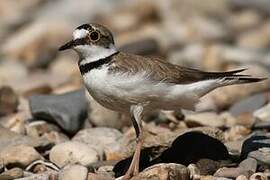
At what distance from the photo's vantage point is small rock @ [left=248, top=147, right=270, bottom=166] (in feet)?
24.5

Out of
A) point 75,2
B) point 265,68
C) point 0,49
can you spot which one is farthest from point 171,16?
point 265,68

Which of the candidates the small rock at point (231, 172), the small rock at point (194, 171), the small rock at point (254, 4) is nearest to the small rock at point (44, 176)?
the small rock at point (194, 171)

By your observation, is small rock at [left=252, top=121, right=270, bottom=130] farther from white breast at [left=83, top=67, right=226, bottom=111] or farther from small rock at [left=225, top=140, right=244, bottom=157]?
white breast at [left=83, top=67, right=226, bottom=111]

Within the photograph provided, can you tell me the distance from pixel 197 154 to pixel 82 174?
1146 mm

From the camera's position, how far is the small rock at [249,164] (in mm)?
7293

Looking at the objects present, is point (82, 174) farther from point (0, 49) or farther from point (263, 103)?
point (0, 49)

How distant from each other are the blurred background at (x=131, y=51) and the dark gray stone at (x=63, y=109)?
0.5 inches

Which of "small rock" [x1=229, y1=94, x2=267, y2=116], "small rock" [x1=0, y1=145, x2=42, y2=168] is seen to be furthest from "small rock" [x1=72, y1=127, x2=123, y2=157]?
"small rock" [x1=229, y1=94, x2=267, y2=116]

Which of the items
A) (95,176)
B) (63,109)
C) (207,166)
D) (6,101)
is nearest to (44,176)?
(95,176)

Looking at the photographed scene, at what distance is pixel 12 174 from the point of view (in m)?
7.57

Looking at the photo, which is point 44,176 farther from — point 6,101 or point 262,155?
point 6,101

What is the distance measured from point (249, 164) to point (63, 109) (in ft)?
9.44

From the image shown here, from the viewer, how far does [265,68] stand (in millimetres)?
12906

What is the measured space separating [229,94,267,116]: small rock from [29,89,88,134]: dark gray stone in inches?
78.1
